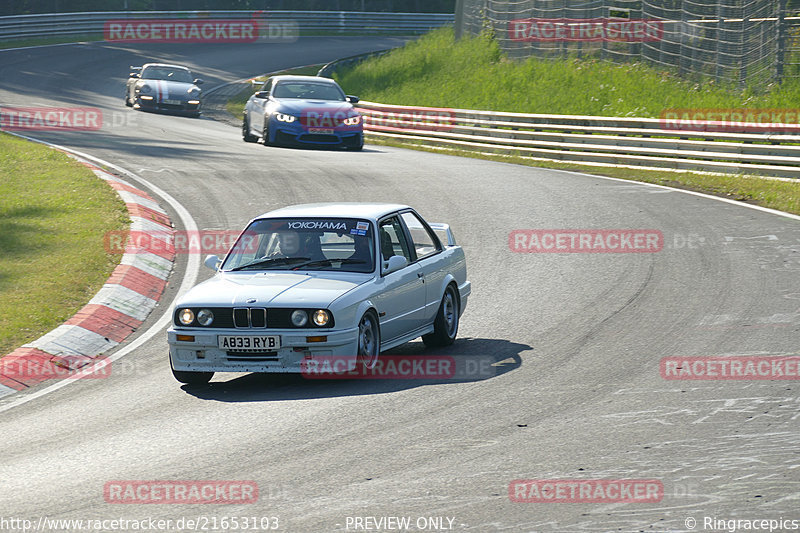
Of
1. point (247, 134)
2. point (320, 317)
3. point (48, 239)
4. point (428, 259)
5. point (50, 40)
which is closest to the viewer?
point (320, 317)

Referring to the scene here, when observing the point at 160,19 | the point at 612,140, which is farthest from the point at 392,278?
the point at 160,19

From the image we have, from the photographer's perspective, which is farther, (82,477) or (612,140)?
(612,140)

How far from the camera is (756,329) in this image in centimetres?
1022

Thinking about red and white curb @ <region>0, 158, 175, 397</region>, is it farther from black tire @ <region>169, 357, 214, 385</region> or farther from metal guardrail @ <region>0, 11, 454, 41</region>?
metal guardrail @ <region>0, 11, 454, 41</region>

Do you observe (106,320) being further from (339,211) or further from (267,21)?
(267,21)

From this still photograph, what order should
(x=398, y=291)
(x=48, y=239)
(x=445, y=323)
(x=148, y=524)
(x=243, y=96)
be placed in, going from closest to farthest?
(x=148, y=524), (x=398, y=291), (x=445, y=323), (x=48, y=239), (x=243, y=96)

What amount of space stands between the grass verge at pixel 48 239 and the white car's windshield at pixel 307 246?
2443mm

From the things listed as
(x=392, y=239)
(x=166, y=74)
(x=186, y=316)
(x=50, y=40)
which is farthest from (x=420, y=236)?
(x=50, y=40)

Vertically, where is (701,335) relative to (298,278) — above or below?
below

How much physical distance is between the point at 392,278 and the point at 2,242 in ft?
22.6

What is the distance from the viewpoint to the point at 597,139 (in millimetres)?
24328

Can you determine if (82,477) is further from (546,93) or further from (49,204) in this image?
(546,93)

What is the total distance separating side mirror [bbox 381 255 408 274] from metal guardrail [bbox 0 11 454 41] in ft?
146

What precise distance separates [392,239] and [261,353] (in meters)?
1.99
